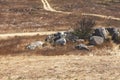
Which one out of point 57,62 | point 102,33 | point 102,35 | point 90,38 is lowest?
point 90,38

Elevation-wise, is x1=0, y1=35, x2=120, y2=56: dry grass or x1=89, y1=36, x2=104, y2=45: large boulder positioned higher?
x1=89, y1=36, x2=104, y2=45: large boulder

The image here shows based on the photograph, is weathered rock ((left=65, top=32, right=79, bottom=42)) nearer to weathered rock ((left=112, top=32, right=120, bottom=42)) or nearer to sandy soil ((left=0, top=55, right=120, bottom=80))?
weathered rock ((left=112, top=32, right=120, bottom=42))

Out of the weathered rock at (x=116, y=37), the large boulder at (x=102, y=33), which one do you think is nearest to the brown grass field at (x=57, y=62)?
the weathered rock at (x=116, y=37)

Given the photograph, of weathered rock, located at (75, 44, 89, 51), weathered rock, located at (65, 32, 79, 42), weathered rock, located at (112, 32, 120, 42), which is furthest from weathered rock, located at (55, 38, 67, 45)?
weathered rock, located at (112, 32, 120, 42)

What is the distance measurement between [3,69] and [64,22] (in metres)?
39.4

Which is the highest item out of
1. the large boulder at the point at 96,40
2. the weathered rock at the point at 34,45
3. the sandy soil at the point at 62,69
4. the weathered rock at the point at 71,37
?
the sandy soil at the point at 62,69

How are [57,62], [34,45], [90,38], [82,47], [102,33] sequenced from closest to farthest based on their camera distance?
[57,62] → [82,47] → [34,45] → [90,38] → [102,33]

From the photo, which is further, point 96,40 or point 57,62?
point 96,40

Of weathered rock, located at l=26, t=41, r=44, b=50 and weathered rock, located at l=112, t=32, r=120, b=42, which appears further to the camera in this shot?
weathered rock, located at l=112, t=32, r=120, b=42

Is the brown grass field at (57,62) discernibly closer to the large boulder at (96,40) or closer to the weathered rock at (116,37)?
the large boulder at (96,40)

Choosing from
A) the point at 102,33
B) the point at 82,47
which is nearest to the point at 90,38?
the point at 102,33

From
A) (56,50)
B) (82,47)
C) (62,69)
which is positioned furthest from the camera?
(56,50)

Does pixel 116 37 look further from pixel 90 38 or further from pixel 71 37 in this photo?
pixel 71 37

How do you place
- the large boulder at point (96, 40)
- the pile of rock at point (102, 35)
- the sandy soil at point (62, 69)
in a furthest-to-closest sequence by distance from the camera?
the pile of rock at point (102, 35) < the large boulder at point (96, 40) < the sandy soil at point (62, 69)
